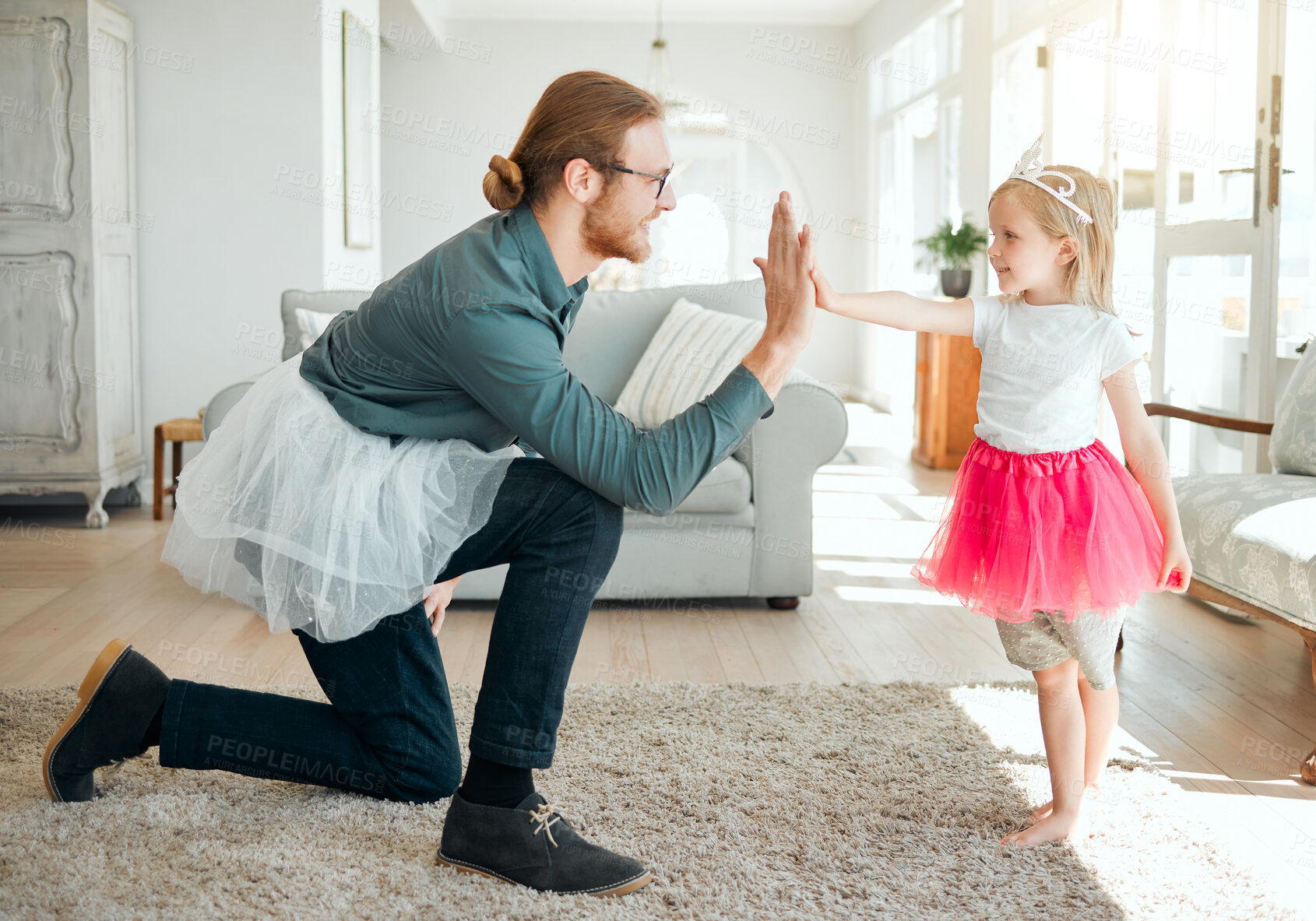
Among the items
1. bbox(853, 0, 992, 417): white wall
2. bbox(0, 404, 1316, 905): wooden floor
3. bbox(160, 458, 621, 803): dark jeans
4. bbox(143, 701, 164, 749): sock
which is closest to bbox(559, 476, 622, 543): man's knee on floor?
bbox(160, 458, 621, 803): dark jeans

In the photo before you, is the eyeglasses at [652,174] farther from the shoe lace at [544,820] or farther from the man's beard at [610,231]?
the shoe lace at [544,820]

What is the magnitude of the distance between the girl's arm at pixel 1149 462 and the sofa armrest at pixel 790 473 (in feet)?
4.16

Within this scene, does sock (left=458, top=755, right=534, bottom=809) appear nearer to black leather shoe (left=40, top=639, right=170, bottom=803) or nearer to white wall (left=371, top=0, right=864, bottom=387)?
black leather shoe (left=40, top=639, right=170, bottom=803)

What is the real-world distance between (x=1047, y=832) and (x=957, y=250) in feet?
14.3

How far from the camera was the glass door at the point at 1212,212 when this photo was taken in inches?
130

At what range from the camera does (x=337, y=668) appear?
161 cm

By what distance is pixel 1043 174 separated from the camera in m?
1.58

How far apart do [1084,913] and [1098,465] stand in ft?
2.00

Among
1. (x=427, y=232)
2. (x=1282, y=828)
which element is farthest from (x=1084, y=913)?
(x=427, y=232)

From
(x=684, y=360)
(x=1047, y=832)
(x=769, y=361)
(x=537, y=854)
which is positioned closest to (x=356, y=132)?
(x=684, y=360)

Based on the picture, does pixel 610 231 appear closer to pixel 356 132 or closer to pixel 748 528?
pixel 748 528

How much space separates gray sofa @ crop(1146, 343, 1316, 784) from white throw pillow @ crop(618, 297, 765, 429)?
108 centimetres

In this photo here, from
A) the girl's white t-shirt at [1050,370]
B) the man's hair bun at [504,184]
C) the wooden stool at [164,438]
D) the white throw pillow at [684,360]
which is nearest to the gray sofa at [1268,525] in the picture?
the girl's white t-shirt at [1050,370]

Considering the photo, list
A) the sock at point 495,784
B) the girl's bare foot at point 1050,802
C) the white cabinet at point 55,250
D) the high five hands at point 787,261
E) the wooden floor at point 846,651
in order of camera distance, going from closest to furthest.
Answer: the high five hands at point 787,261
the sock at point 495,784
the girl's bare foot at point 1050,802
the wooden floor at point 846,651
the white cabinet at point 55,250
